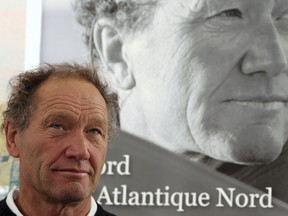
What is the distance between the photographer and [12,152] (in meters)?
1.01

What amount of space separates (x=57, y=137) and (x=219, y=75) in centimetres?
96

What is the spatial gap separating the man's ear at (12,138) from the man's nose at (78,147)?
0.12 m

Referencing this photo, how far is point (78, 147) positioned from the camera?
3.01 feet

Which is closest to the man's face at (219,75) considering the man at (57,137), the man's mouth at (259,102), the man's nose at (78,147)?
the man's mouth at (259,102)

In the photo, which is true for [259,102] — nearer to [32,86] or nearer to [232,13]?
[232,13]

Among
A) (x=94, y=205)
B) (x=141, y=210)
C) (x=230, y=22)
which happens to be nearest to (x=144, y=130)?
(x=141, y=210)

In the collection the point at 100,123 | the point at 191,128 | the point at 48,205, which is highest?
the point at 191,128

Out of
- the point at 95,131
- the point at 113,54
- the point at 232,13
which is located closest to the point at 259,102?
the point at 232,13

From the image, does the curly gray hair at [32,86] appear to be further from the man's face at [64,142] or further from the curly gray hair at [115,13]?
the curly gray hair at [115,13]

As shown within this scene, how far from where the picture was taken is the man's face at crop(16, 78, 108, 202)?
923mm

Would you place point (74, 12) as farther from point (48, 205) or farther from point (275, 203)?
point (48, 205)

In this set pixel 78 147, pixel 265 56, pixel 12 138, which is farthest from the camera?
pixel 265 56

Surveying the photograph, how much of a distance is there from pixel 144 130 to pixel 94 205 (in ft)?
2.70

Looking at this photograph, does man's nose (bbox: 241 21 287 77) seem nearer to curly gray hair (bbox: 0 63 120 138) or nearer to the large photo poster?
the large photo poster
